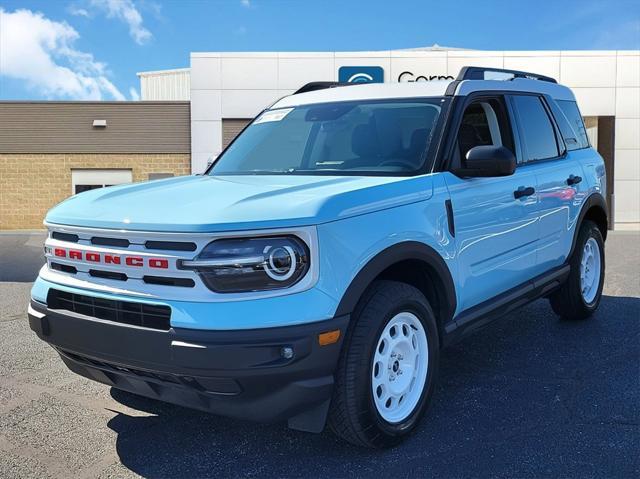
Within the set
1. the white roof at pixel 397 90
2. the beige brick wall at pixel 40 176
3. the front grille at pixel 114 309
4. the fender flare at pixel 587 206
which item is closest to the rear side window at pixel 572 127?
the fender flare at pixel 587 206

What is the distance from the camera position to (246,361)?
2.67 m

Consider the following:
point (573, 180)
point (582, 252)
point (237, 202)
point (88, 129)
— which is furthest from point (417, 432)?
point (88, 129)

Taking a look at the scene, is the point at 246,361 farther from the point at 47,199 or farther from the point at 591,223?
the point at 47,199

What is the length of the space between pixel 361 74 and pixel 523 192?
1685 centimetres

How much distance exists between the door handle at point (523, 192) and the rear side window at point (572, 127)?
1243mm

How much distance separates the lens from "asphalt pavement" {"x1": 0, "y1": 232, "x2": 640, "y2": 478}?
314 cm

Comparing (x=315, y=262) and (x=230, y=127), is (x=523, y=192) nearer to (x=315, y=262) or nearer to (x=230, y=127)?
(x=315, y=262)

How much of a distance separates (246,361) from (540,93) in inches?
149

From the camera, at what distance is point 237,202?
115 inches

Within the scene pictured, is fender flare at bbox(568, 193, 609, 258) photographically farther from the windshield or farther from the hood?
the hood

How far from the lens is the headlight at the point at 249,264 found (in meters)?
2.71

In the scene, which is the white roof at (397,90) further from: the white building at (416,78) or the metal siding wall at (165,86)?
the metal siding wall at (165,86)

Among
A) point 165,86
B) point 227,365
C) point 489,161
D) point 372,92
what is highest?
point 165,86

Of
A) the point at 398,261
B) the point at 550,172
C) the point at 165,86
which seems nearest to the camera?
the point at 398,261
